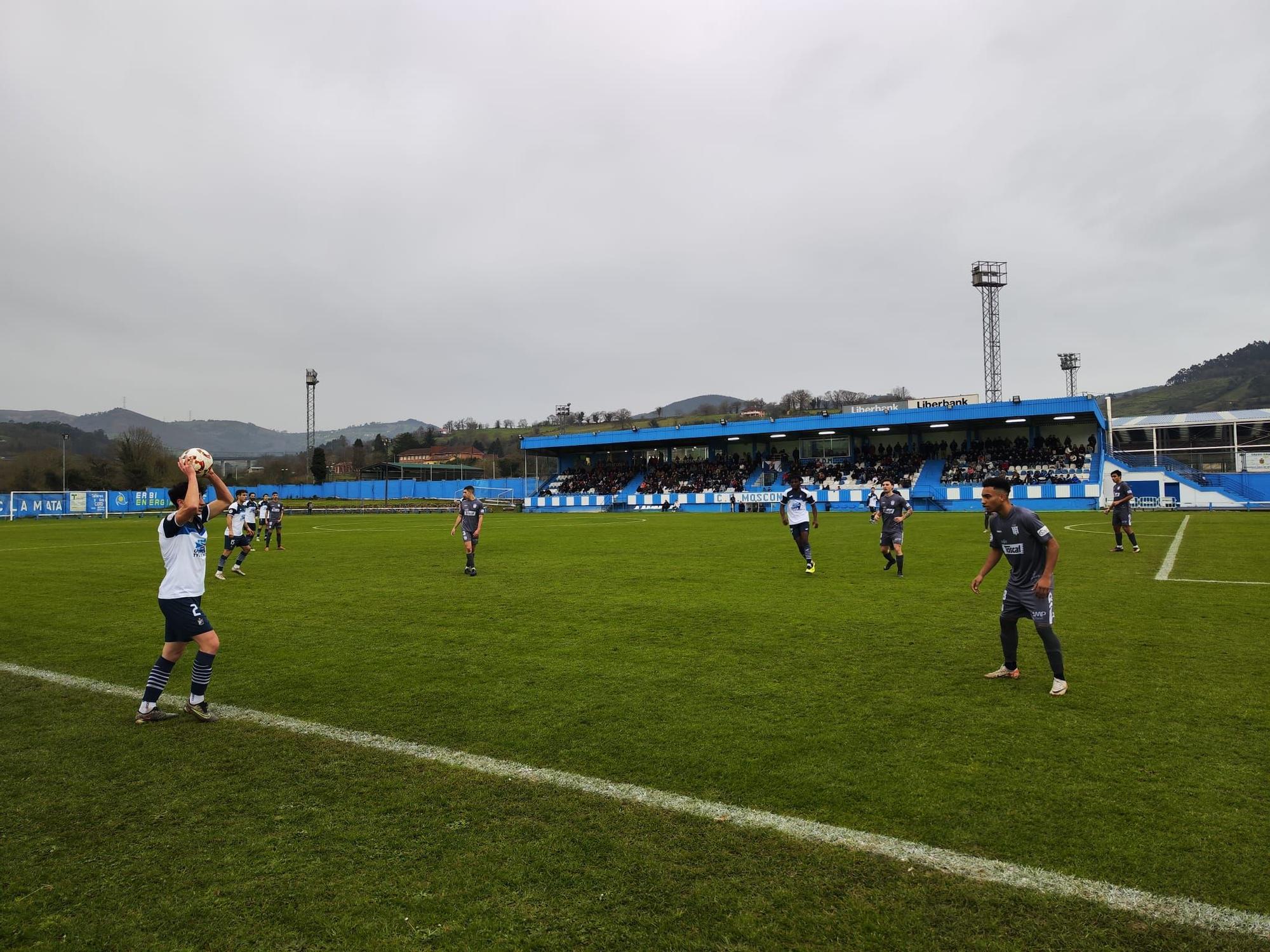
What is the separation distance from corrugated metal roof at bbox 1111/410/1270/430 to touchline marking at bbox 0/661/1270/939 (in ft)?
273

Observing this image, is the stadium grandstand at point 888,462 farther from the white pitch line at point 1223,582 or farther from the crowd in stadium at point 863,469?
the white pitch line at point 1223,582

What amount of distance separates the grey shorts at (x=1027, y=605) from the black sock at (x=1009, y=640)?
0.21 feet

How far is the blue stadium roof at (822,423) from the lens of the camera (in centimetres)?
5006

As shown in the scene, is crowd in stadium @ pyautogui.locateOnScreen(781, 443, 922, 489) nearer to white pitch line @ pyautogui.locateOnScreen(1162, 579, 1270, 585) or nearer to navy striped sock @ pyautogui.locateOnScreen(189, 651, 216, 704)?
white pitch line @ pyautogui.locateOnScreen(1162, 579, 1270, 585)

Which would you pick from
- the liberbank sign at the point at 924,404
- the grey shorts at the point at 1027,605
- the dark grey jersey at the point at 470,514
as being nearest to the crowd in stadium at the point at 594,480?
the liberbank sign at the point at 924,404

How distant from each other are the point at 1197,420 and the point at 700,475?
172 feet

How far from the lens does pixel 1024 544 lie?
699cm

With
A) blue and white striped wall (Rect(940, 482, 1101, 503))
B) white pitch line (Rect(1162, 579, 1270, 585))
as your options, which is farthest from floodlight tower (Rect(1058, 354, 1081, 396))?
white pitch line (Rect(1162, 579, 1270, 585))

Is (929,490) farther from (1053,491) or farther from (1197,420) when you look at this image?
(1197,420)

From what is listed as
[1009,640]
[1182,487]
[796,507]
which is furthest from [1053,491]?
[1009,640]

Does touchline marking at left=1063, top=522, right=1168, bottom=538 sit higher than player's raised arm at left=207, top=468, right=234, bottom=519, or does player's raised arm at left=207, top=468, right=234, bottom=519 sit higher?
player's raised arm at left=207, top=468, right=234, bottom=519

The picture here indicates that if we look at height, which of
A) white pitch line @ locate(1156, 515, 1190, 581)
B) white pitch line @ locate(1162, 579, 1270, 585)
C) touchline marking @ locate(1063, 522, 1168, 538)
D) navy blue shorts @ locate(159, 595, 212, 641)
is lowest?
touchline marking @ locate(1063, 522, 1168, 538)

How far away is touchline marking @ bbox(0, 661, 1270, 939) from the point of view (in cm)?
321

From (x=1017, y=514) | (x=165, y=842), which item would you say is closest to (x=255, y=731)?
(x=165, y=842)
